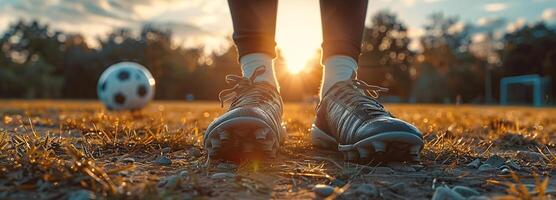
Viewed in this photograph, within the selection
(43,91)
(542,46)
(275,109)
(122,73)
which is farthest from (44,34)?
(275,109)

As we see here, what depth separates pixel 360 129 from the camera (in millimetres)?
1447

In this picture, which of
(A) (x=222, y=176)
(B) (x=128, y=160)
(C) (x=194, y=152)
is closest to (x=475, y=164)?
(A) (x=222, y=176)

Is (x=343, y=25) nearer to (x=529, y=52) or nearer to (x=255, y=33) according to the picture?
(x=255, y=33)

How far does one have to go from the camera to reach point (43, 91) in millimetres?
30719

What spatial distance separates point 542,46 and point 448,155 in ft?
146

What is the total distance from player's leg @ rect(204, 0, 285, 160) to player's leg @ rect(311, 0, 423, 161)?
0.64ft

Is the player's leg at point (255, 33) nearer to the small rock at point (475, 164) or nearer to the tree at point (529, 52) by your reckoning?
the small rock at point (475, 164)

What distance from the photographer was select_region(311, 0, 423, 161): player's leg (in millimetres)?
1361

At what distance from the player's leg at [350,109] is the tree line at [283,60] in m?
26.7

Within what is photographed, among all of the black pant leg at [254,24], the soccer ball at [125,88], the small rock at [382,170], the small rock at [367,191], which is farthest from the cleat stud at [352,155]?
the soccer ball at [125,88]

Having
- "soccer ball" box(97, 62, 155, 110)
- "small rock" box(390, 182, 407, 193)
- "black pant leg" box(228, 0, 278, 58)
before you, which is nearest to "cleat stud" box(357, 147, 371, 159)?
"small rock" box(390, 182, 407, 193)

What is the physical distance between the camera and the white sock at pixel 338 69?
1.95m

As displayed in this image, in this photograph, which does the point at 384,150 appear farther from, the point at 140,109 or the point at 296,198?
the point at 140,109

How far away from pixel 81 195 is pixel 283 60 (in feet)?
99.2
